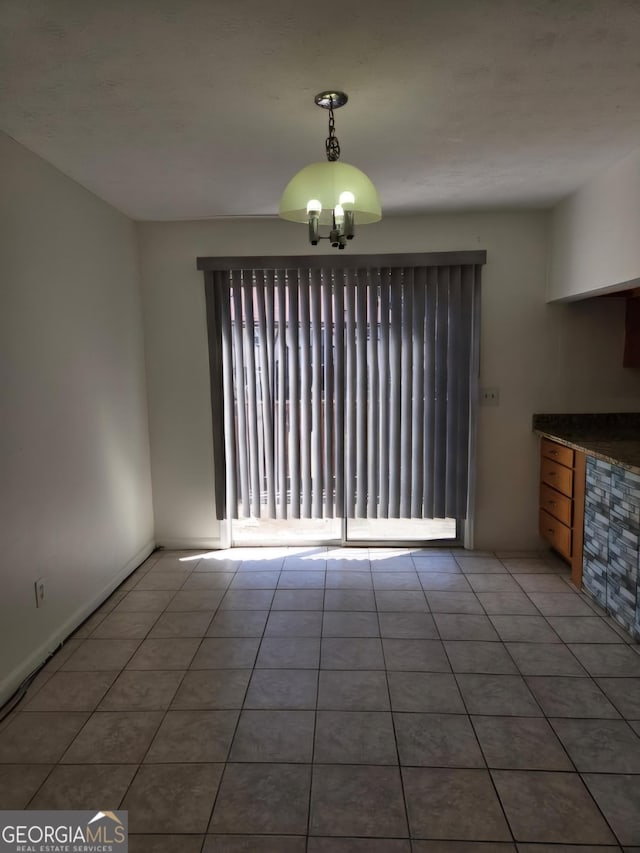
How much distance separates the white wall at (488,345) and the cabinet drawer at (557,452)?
0.14 metres

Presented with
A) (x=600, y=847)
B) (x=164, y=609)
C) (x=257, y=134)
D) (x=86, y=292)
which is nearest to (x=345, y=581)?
(x=164, y=609)

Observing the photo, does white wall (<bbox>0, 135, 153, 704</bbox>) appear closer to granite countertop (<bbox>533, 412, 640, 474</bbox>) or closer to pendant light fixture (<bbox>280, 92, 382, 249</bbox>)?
pendant light fixture (<bbox>280, 92, 382, 249</bbox>)

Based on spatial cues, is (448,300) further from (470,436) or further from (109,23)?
(109,23)

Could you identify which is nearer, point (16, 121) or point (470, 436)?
point (16, 121)

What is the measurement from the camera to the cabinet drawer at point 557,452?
3325mm

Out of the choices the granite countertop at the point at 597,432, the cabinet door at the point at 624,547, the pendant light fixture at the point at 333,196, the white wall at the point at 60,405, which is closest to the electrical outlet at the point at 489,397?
the granite countertop at the point at 597,432

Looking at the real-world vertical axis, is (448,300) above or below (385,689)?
above

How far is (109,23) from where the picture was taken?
5.10 ft

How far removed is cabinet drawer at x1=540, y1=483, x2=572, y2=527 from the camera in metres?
3.37

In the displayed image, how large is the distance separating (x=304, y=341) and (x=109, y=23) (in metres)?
2.38

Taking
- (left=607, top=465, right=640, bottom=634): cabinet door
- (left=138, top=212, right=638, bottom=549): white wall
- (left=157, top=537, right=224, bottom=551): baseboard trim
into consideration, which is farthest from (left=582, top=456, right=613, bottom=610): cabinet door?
(left=157, top=537, right=224, bottom=551): baseboard trim

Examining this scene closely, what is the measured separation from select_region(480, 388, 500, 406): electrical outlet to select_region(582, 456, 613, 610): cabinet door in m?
0.90
